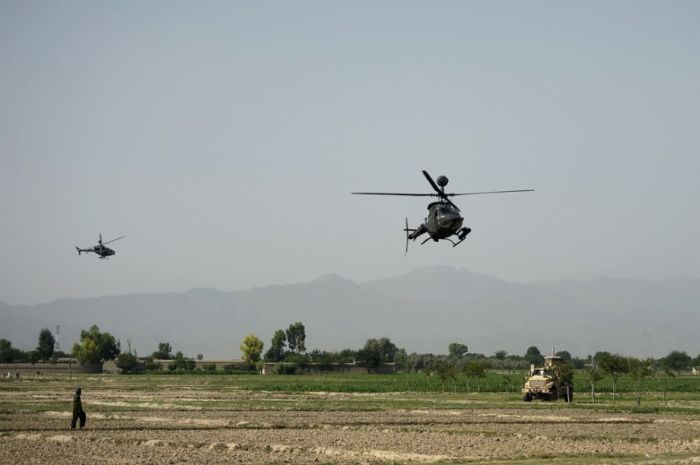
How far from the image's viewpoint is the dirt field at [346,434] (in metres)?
30.7

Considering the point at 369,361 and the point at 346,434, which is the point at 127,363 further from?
the point at 346,434

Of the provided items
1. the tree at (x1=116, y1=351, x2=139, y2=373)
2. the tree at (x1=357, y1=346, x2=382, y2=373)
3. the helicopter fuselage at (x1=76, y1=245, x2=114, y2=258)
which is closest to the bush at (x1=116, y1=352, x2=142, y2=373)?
the tree at (x1=116, y1=351, x2=139, y2=373)

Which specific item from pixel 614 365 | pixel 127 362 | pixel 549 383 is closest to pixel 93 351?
pixel 127 362

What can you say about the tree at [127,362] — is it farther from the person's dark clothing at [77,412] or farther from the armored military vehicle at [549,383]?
the person's dark clothing at [77,412]

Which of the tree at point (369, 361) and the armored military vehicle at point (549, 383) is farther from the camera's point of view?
the tree at point (369, 361)

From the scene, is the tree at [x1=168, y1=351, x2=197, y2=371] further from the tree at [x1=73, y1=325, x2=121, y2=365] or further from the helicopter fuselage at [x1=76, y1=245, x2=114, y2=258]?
the helicopter fuselage at [x1=76, y1=245, x2=114, y2=258]

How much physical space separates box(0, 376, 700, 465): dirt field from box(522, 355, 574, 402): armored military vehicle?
820 centimetres

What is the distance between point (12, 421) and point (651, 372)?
37.6 meters

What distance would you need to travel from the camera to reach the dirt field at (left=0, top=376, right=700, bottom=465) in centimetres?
3067

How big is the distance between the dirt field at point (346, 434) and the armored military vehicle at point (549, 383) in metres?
8.20

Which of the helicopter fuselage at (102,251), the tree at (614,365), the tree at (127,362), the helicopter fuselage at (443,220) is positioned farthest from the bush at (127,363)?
the helicopter fuselage at (443,220)

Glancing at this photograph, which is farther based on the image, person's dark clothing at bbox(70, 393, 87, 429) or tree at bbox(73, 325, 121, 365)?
tree at bbox(73, 325, 121, 365)

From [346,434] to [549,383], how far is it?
103 feet

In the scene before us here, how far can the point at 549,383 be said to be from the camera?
66.7 meters
